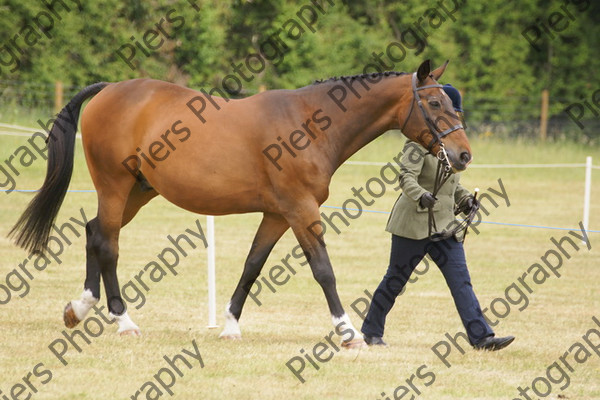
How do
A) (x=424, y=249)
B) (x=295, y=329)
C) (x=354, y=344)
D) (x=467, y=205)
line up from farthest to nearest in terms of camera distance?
A: 1. (x=295, y=329)
2. (x=467, y=205)
3. (x=424, y=249)
4. (x=354, y=344)

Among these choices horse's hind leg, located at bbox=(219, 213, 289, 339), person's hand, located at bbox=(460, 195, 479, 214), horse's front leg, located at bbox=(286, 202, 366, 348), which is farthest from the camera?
person's hand, located at bbox=(460, 195, 479, 214)

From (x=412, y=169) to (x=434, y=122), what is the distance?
1.73 ft

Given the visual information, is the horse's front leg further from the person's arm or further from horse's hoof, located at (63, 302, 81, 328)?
horse's hoof, located at (63, 302, 81, 328)

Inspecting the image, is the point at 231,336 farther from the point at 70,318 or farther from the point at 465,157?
the point at 465,157

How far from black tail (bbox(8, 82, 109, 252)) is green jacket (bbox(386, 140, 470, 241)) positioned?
7.69 feet

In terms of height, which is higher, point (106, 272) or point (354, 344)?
point (354, 344)

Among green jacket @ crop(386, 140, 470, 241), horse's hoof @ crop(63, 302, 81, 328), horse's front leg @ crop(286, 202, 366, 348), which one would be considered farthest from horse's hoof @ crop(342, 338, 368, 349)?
horse's hoof @ crop(63, 302, 81, 328)

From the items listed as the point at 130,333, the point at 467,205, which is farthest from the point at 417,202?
the point at 130,333

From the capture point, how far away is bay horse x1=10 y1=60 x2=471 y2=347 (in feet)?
19.1

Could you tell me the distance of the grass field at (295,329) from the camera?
5031mm

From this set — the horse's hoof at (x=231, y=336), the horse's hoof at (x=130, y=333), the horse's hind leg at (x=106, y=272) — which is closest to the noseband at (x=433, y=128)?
the horse's hoof at (x=231, y=336)

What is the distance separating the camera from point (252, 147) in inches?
233

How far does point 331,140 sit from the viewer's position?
5.92 meters

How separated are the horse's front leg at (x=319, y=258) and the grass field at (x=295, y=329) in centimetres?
14
